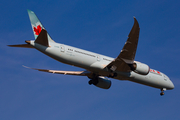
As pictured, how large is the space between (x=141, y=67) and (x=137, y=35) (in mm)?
5047

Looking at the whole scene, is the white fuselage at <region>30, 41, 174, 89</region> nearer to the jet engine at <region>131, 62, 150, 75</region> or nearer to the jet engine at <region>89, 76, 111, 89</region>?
the jet engine at <region>131, 62, 150, 75</region>

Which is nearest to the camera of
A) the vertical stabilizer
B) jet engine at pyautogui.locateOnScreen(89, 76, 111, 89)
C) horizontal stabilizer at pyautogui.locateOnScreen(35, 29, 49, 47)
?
horizontal stabilizer at pyautogui.locateOnScreen(35, 29, 49, 47)

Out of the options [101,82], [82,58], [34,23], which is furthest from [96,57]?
[34,23]

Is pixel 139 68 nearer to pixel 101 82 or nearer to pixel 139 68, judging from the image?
pixel 139 68

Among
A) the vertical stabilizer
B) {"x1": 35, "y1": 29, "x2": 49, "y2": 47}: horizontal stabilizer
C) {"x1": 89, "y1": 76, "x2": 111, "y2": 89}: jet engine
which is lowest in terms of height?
{"x1": 89, "y1": 76, "x2": 111, "y2": 89}: jet engine

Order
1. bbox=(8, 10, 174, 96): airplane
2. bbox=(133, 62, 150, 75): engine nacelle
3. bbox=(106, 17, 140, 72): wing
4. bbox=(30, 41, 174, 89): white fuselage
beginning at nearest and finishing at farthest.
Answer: bbox=(106, 17, 140, 72): wing < bbox=(8, 10, 174, 96): airplane < bbox=(30, 41, 174, 89): white fuselage < bbox=(133, 62, 150, 75): engine nacelle

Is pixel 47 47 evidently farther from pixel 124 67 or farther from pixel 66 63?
pixel 124 67

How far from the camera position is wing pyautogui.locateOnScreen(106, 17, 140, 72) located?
885 inches

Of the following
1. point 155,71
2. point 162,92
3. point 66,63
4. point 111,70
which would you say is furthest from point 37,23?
point 162,92

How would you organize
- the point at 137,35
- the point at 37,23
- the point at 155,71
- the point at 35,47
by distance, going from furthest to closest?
the point at 155,71, the point at 37,23, the point at 35,47, the point at 137,35

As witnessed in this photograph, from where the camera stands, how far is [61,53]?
2530 centimetres

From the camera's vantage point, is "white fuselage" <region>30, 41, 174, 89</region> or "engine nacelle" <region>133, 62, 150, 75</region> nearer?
"white fuselage" <region>30, 41, 174, 89</region>

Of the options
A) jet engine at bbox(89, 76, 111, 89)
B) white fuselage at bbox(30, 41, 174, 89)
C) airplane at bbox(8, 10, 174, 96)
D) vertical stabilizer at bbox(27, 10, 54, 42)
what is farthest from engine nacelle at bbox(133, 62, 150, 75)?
vertical stabilizer at bbox(27, 10, 54, 42)

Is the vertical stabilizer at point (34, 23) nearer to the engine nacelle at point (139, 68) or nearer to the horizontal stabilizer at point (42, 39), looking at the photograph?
the horizontal stabilizer at point (42, 39)
